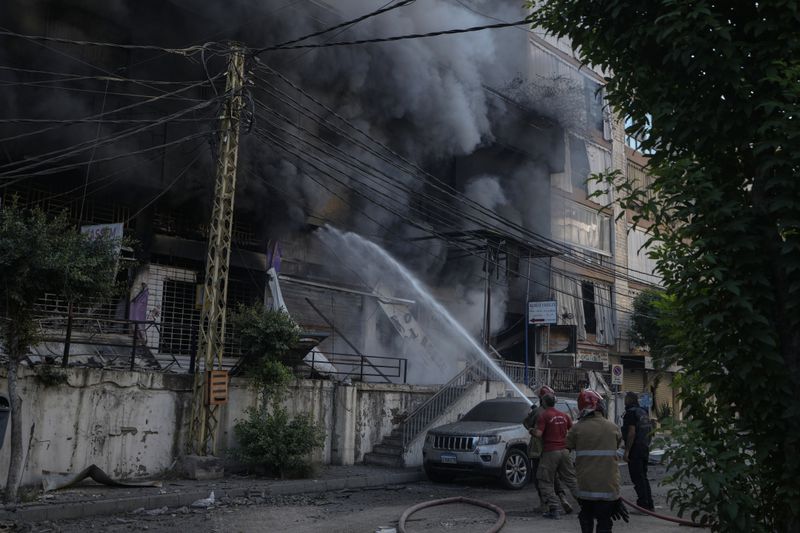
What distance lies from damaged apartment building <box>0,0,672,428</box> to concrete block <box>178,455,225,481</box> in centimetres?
199

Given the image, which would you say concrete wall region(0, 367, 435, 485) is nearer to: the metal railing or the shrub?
the shrub

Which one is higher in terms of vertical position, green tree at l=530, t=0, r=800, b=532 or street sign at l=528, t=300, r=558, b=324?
street sign at l=528, t=300, r=558, b=324

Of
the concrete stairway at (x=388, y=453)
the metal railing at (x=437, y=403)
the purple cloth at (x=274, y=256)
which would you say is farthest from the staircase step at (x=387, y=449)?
the purple cloth at (x=274, y=256)

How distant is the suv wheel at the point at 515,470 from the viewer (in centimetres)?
1220

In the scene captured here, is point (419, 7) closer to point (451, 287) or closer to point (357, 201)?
point (357, 201)

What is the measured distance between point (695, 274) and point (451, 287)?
2155 cm

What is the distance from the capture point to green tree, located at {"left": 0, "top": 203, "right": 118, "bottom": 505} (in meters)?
8.37

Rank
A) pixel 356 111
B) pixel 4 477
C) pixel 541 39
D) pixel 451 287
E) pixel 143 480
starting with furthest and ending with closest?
pixel 541 39 → pixel 451 287 → pixel 356 111 → pixel 143 480 → pixel 4 477

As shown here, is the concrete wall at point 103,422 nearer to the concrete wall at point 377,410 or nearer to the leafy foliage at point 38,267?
the leafy foliage at point 38,267

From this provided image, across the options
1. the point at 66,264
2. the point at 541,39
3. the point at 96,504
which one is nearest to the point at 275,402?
the point at 96,504

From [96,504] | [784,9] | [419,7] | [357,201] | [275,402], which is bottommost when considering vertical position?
[96,504]

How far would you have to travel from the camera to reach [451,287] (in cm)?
2600

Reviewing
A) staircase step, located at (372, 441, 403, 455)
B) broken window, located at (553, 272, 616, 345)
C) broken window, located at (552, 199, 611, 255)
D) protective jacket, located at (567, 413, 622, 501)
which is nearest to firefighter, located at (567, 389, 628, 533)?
protective jacket, located at (567, 413, 622, 501)

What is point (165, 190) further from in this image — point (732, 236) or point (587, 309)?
point (587, 309)
